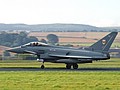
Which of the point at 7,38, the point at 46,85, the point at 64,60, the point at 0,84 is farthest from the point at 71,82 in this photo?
the point at 7,38

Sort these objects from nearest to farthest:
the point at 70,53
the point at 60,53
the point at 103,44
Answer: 1. the point at 103,44
2. the point at 60,53
3. the point at 70,53

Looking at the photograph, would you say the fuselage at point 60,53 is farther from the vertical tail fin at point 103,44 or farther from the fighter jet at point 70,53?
the vertical tail fin at point 103,44

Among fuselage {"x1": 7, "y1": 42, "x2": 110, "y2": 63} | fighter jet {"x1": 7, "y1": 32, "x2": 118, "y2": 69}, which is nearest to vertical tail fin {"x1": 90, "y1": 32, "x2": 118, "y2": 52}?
fighter jet {"x1": 7, "y1": 32, "x2": 118, "y2": 69}

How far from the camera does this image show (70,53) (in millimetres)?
47594

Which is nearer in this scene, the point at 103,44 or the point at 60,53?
the point at 103,44

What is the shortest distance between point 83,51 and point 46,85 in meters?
22.1

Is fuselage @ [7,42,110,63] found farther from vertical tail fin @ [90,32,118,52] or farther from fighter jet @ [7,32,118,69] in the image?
vertical tail fin @ [90,32,118,52]

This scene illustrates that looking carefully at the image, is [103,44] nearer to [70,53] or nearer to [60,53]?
[70,53]

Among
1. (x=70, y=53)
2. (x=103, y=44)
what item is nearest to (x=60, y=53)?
(x=70, y=53)

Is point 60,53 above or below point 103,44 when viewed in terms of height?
below

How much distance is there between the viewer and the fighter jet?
46250mm

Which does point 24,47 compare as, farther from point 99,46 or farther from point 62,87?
point 62,87

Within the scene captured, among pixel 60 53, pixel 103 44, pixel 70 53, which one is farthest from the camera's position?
pixel 70 53

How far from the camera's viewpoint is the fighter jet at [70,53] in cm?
4625
